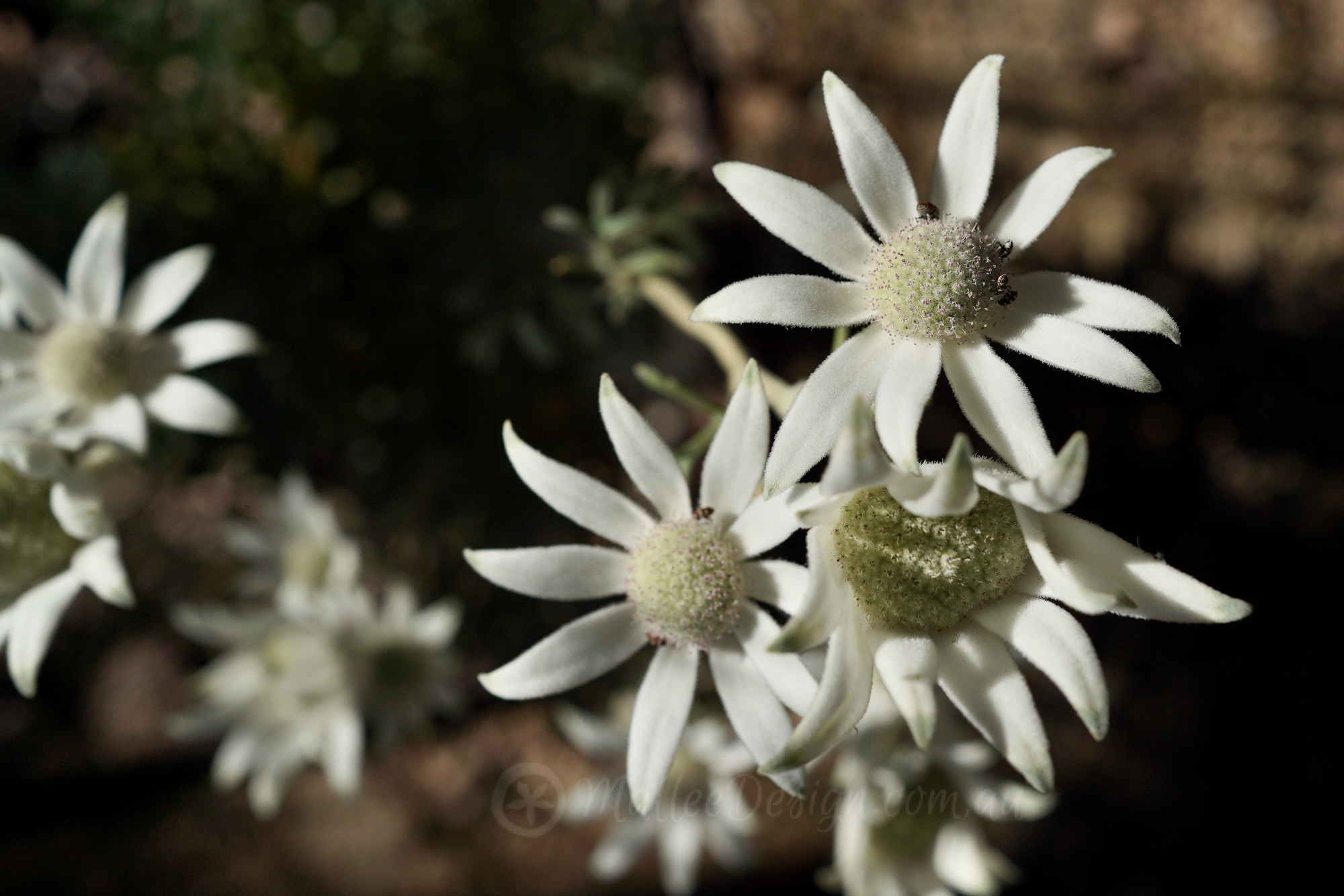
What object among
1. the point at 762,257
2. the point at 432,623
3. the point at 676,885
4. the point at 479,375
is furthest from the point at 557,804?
the point at 762,257

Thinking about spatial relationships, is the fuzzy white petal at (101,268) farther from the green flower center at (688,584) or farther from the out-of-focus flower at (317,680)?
the green flower center at (688,584)

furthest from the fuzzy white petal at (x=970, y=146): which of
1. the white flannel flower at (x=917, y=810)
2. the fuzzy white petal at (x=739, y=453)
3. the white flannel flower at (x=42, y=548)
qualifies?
the white flannel flower at (x=42, y=548)

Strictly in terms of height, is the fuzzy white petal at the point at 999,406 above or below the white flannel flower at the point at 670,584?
above

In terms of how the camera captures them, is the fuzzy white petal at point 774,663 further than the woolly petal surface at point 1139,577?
Yes

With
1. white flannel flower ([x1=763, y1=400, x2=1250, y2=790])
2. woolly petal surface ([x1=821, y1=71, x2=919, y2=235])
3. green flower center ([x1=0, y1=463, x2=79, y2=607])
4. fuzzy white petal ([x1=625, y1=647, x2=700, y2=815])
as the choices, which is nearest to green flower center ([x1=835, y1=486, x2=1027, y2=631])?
white flannel flower ([x1=763, y1=400, x2=1250, y2=790])

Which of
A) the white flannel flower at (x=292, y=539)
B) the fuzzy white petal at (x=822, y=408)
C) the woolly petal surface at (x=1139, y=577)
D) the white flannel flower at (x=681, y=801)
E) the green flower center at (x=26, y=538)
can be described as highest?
the fuzzy white petal at (x=822, y=408)

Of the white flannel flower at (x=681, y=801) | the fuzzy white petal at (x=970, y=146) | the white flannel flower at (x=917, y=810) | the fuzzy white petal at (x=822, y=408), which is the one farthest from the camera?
the white flannel flower at (x=681, y=801)
